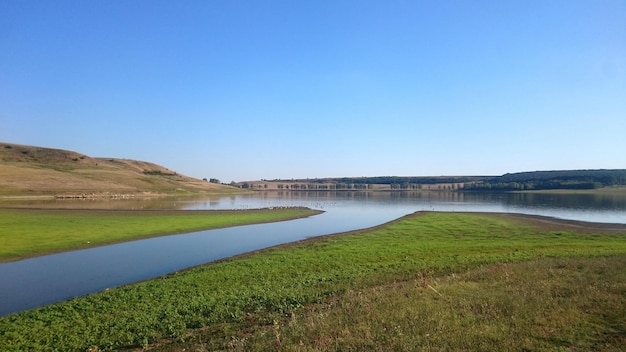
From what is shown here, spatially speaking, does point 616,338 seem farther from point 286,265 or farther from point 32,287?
point 32,287

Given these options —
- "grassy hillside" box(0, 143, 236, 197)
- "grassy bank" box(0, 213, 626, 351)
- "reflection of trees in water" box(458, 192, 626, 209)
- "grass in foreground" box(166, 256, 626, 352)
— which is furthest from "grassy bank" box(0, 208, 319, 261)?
"reflection of trees in water" box(458, 192, 626, 209)

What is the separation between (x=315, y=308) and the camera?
13.0 m

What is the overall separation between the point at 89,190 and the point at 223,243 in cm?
10806

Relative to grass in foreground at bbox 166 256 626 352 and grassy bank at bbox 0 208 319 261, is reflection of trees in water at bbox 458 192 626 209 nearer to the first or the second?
grassy bank at bbox 0 208 319 261

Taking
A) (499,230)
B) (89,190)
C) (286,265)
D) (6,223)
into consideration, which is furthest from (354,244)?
(89,190)

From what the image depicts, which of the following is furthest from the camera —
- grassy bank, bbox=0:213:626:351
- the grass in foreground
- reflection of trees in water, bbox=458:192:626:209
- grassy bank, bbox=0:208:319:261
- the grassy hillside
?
the grassy hillside

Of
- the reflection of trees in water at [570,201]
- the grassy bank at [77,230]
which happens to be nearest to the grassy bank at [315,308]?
the grassy bank at [77,230]

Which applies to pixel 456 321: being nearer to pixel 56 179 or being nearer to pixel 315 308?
pixel 315 308

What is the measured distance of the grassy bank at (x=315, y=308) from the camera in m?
9.55

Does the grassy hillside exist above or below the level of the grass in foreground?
above

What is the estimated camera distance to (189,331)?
1234 cm

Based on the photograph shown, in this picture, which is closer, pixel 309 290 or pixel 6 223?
pixel 309 290

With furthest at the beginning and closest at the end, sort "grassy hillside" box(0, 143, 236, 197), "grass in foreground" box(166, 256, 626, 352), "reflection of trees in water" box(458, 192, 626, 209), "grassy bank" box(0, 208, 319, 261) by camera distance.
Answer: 1. "grassy hillside" box(0, 143, 236, 197)
2. "reflection of trees in water" box(458, 192, 626, 209)
3. "grassy bank" box(0, 208, 319, 261)
4. "grass in foreground" box(166, 256, 626, 352)

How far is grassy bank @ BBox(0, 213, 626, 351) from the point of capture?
31.3 feet
